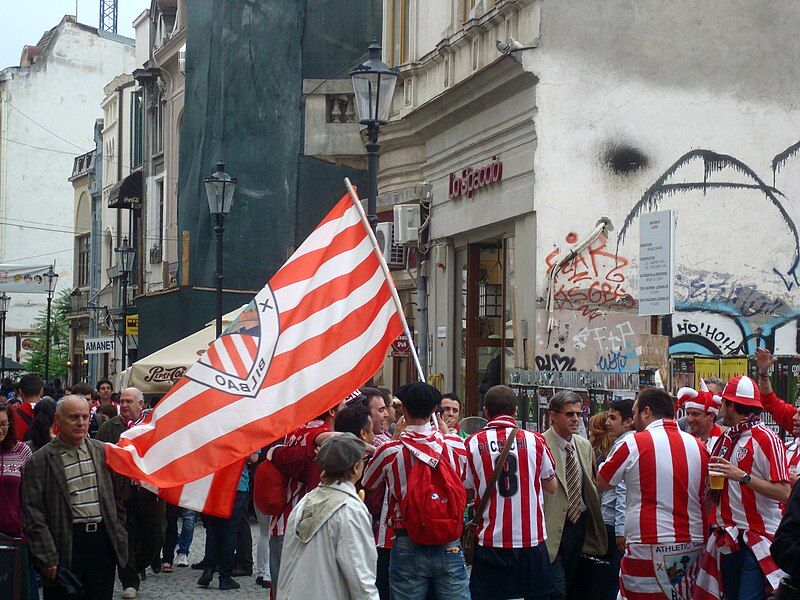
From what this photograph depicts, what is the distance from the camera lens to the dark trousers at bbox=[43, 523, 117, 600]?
9477 mm

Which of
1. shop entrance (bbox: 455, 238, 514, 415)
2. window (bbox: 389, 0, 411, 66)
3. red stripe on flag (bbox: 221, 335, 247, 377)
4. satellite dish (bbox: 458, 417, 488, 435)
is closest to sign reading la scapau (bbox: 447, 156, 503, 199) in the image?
shop entrance (bbox: 455, 238, 514, 415)

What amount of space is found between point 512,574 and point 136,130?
4441 cm

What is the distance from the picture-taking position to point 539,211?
19719 mm

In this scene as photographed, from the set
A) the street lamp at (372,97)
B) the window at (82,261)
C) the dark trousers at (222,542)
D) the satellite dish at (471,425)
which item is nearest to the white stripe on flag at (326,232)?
the satellite dish at (471,425)

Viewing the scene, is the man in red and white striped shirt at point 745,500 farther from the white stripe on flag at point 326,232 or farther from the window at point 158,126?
the window at point 158,126

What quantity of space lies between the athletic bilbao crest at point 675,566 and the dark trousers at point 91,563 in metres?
3.73

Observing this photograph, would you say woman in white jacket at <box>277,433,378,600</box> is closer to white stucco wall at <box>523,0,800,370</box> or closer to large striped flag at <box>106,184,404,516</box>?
large striped flag at <box>106,184,404,516</box>

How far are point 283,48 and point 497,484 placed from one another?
27.7 metres

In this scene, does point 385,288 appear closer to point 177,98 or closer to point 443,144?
point 443,144

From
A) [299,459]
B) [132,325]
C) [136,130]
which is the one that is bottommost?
[299,459]

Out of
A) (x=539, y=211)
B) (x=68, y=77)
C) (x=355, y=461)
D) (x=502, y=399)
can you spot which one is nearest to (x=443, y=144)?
(x=539, y=211)

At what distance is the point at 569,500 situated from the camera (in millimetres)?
9844

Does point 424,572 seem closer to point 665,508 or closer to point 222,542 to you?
point 665,508

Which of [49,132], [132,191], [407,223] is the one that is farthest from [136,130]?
[407,223]
